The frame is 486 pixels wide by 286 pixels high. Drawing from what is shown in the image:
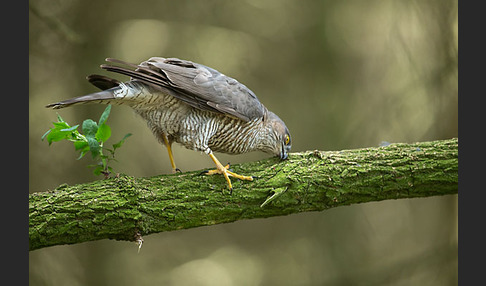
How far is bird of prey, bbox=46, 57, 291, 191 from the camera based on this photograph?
2670mm

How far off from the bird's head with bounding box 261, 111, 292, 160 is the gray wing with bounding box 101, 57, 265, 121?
18cm

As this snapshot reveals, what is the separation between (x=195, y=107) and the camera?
9.30ft

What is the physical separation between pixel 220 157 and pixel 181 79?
7.09 ft

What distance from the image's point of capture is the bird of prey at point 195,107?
267 centimetres

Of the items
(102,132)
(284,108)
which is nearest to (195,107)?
(102,132)

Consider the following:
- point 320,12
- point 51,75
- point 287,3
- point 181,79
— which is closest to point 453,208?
point 320,12

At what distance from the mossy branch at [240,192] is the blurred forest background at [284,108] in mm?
2096

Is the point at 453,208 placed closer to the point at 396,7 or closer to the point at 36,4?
the point at 396,7

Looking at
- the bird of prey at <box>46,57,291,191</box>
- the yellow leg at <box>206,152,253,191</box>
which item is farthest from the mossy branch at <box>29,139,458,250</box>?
the bird of prey at <box>46,57,291,191</box>

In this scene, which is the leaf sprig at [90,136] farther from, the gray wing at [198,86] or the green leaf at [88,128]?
the gray wing at [198,86]

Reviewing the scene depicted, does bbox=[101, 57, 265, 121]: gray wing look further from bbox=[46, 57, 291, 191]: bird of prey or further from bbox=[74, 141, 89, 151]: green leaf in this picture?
bbox=[74, 141, 89, 151]: green leaf

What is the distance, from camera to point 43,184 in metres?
4.57

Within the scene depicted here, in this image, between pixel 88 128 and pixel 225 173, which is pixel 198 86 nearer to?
pixel 225 173

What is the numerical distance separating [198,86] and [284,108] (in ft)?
8.12
